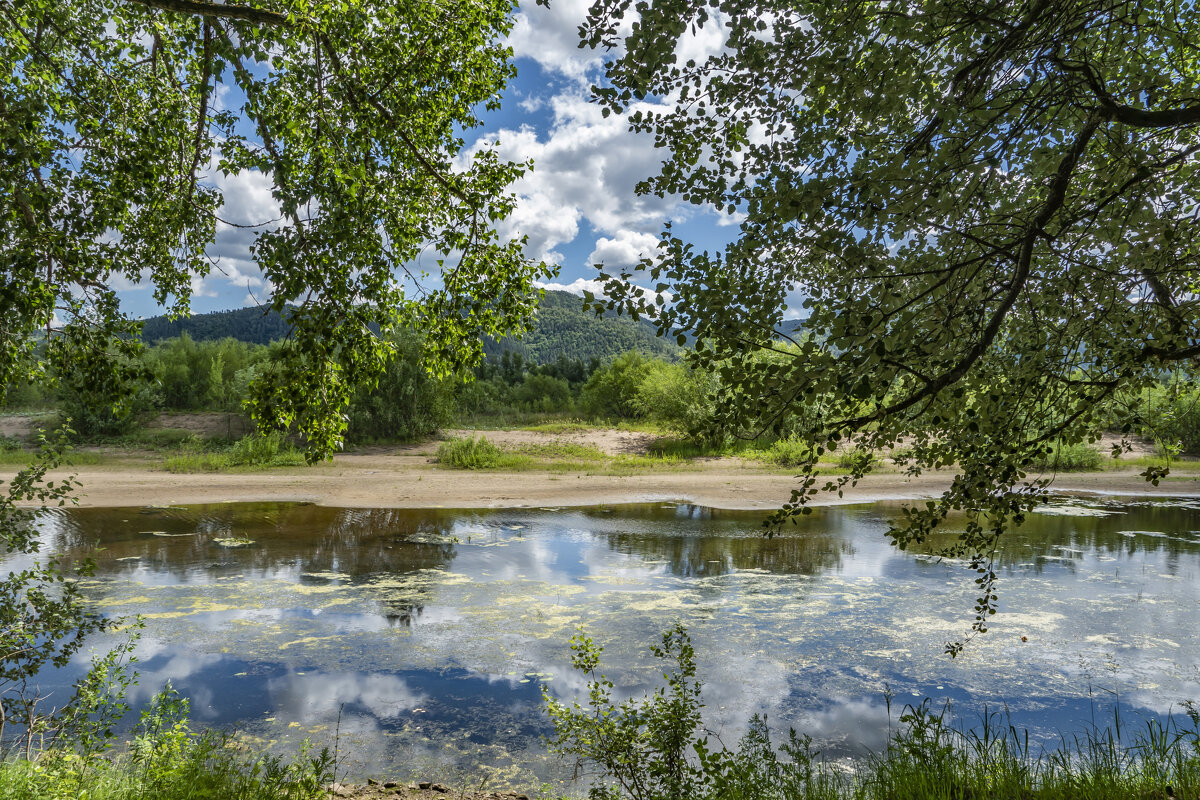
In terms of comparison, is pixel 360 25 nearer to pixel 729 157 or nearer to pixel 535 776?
pixel 729 157

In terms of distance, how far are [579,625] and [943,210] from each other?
269 inches

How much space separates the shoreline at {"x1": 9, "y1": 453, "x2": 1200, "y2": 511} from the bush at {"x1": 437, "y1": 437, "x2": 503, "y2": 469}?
0.83 m

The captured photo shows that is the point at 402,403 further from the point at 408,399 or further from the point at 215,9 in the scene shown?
the point at 215,9

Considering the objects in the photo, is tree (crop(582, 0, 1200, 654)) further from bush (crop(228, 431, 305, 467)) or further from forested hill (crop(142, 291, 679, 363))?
forested hill (crop(142, 291, 679, 363))

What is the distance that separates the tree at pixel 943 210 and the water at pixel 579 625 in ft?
11.9

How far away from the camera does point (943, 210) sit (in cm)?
239

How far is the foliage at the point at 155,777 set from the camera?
3.43 m

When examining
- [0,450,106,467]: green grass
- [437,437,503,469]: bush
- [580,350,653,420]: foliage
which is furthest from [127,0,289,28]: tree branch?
[580,350,653,420]: foliage

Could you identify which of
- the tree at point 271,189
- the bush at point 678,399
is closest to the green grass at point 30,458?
the tree at point 271,189

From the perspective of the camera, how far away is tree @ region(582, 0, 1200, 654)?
2.55 meters

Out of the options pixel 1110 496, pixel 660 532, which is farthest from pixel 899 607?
pixel 1110 496

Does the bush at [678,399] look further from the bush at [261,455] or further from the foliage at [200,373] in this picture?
the foliage at [200,373]

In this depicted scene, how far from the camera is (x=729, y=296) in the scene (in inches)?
104

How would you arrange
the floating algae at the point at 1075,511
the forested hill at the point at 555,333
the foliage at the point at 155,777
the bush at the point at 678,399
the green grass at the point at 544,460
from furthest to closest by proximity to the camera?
the forested hill at the point at 555,333
the bush at the point at 678,399
the green grass at the point at 544,460
the floating algae at the point at 1075,511
the foliage at the point at 155,777
